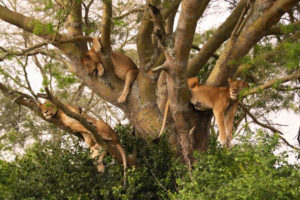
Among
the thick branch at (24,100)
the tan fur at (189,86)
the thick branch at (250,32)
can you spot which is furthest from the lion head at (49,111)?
the thick branch at (250,32)

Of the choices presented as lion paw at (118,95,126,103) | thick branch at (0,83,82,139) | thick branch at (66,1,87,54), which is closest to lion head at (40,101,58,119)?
thick branch at (0,83,82,139)

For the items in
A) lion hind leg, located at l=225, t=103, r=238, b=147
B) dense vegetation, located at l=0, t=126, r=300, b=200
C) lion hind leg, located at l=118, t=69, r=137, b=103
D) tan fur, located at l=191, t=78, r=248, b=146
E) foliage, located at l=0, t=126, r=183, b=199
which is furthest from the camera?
lion hind leg, located at l=118, t=69, r=137, b=103

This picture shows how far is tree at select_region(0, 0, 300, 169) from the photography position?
6312mm

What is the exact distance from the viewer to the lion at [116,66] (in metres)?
8.12

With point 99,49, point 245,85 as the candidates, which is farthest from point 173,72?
point 99,49

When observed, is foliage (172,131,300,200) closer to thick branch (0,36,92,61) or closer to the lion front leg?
the lion front leg

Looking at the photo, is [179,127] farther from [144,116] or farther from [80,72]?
[80,72]

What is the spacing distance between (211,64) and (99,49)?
8.24ft

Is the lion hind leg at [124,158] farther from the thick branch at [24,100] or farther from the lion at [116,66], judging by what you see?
the lion at [116,66]

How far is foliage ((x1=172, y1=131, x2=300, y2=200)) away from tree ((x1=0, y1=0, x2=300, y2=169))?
81 centimetres

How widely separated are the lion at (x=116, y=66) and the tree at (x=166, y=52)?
11 cm

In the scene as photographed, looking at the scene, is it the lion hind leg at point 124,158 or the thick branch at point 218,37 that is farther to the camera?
the thick branch at point 218,37

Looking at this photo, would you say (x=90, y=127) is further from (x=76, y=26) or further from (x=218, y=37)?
(x=218, y=37)

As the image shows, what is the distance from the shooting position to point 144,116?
810cm
